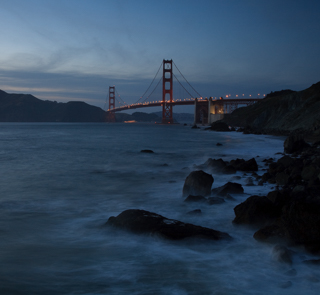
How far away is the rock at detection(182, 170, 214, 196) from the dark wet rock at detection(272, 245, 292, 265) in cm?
193

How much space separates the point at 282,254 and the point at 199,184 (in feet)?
6.92

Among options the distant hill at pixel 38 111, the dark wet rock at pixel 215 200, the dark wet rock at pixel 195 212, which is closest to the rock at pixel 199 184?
the dark wet rock at pixel 215 200

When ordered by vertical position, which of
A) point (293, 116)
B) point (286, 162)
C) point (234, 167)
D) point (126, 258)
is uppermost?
point (293, 116)

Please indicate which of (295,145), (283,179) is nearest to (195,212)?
(283,179)

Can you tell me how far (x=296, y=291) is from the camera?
7.11 ft

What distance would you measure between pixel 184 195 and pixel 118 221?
5.29ft

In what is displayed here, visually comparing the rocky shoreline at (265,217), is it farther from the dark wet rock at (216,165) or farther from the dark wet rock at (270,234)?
the dark wet rock at (216,165)

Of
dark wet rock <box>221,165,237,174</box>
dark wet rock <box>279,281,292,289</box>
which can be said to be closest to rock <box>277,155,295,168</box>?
dark wet rock <box>221,165,237,174</box>

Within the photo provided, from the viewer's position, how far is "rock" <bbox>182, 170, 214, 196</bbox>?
4523mm

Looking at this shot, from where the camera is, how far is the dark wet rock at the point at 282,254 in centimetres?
251

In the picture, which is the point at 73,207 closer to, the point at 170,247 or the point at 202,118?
the point at 170,247

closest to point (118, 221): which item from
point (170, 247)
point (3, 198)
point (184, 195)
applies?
point (170, 247)

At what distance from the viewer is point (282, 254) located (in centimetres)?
255

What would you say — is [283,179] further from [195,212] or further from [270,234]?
[270,234]
